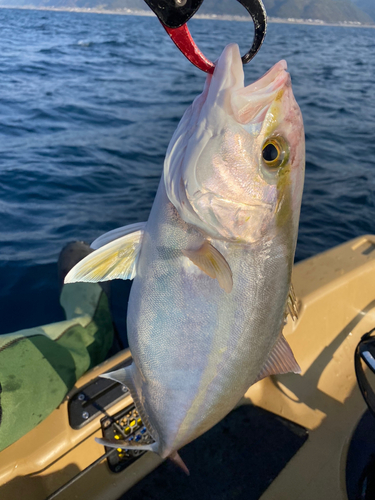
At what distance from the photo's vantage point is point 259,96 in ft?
3.80

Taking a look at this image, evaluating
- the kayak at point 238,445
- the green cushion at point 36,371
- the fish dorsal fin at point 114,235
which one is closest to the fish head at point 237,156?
the fish dorsal fin at point 114,235

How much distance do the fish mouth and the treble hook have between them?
93 mm

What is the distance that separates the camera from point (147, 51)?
2295 cm

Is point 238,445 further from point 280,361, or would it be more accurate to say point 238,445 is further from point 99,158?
point 99,158

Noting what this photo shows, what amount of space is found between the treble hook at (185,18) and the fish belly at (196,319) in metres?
0.46

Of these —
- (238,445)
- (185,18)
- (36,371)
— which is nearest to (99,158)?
(36,371)

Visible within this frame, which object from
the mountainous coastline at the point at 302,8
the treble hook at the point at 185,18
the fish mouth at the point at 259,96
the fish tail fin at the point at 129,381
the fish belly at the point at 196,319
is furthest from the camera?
the mountainous coastline at the point at 302,8

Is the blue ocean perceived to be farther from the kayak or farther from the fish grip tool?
the fish grip tool

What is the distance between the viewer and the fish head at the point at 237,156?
45.7 inches

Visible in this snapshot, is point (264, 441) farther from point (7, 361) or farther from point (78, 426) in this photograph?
point (7, 361)

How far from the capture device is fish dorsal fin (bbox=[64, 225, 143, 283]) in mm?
1340

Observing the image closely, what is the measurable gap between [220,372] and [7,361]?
4.51 ft

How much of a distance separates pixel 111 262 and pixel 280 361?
2.46 ft

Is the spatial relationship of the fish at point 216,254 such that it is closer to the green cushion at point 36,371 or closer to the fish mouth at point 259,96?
the fish mouth at point 259,96
